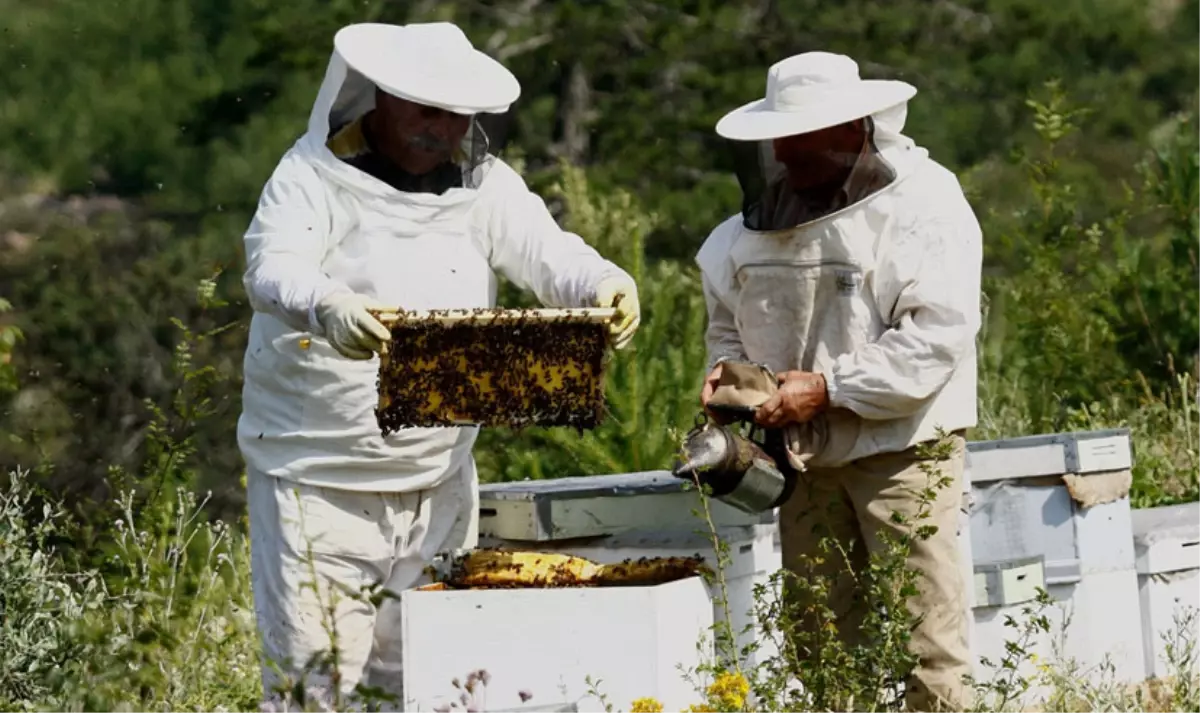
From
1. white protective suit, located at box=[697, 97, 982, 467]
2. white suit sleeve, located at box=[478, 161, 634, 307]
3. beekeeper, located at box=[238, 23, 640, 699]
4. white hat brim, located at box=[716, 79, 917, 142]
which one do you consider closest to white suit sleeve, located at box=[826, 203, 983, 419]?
white protective suit, located at box=[697, 97, 982, 467]

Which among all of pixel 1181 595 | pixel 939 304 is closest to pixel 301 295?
pixel 939 304

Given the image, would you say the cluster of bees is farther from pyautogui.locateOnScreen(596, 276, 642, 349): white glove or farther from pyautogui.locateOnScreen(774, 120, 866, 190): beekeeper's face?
pyautogui.locateOnScreen(774, 120, 866, 190): beekeeper's face

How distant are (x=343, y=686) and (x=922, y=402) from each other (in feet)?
5.24

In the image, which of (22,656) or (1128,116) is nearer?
(22,656)

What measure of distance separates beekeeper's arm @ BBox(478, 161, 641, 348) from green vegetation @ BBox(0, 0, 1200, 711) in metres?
0.97

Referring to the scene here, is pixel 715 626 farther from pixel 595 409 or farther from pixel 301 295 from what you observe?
pixel 301 295

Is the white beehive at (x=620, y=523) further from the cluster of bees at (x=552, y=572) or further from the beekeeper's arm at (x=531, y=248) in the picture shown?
the beekeeper's arm at (x=531, y=248)

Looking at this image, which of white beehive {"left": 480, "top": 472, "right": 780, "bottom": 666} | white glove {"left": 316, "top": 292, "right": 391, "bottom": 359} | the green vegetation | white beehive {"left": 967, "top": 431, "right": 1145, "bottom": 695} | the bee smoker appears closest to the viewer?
white glove {"left": 316, "top": 292, "right": 391, "bottom": 359}

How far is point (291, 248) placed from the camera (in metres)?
4.84

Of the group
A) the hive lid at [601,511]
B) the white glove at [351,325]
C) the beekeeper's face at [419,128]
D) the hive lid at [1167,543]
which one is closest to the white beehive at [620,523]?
the hive lid at [601,511]

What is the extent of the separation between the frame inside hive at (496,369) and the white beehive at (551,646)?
54 centimetres

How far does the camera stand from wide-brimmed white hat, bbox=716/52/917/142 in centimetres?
494

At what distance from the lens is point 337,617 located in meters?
4.89

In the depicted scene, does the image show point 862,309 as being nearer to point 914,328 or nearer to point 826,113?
point 914,328
